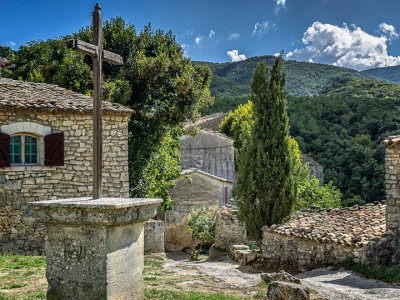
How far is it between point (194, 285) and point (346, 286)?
2965 millimetres

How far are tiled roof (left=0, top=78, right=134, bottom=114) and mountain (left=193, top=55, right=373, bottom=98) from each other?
3898cm

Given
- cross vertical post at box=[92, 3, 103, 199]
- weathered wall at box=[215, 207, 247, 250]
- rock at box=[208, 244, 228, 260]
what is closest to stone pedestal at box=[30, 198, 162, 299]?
cross vertical post at box=[92, 3, 103, 199]

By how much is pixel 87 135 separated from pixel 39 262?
377cm

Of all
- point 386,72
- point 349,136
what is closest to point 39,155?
point 349,136

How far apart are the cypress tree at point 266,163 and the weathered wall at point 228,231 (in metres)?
2.11

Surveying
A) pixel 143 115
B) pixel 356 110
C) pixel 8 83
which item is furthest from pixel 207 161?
pixel 356 110

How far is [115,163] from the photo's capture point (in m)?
11.2

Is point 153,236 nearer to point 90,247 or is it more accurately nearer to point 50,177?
point 50,177

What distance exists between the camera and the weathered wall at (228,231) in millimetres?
15477

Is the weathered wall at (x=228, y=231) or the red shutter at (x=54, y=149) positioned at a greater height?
the red shutter at (x=54, y=149)

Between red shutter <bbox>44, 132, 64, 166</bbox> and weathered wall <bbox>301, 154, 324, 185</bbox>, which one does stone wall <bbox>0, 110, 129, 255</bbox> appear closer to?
red shutter <bbox>44, 132, 64, 166</bbox>

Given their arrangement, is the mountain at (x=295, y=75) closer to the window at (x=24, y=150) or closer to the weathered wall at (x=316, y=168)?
the weathered wall at (x=316, y=168)

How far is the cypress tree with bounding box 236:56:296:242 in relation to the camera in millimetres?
Result: 12852

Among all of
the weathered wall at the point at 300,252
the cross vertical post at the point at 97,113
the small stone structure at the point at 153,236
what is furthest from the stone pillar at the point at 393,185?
the cross vertical post at the point at 97,113
